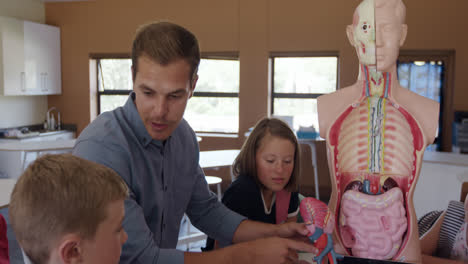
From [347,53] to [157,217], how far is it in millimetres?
4207

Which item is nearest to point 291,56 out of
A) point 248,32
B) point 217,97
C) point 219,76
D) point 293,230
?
point 248,32

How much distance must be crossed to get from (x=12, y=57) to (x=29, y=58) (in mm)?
262

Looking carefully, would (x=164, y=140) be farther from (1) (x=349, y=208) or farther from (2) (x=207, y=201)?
(1) (x=349, y=208)

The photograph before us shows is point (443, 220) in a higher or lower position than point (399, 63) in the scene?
lower

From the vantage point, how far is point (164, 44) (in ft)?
4.00

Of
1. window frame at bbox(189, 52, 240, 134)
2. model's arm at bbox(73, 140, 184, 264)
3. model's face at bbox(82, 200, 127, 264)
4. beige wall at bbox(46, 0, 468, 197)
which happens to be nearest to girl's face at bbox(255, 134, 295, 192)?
model's arm at bbox(73, 140, 184, 264)

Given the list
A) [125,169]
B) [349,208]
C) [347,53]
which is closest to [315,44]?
[347,53]

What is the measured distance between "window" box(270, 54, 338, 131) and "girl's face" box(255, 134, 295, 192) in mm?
3727

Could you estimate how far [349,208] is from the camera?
1515mm

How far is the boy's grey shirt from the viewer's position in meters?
1.17

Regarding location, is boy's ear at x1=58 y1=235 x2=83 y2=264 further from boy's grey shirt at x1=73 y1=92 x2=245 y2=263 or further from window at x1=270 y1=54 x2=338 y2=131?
window at x1=270 y1=54 x2=338 y2=131

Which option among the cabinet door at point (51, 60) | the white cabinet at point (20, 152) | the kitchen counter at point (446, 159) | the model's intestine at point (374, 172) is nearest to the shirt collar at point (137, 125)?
the model's intestine at point (374, 172)

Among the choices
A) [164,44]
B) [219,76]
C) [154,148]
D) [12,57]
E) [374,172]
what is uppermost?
[12,57]

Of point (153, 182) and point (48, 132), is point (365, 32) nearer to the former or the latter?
point (153, 182)
